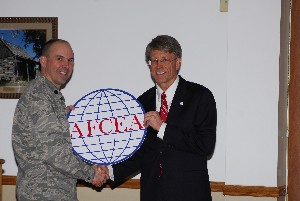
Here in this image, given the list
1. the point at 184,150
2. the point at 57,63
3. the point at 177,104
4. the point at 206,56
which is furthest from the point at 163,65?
the point at 206,56

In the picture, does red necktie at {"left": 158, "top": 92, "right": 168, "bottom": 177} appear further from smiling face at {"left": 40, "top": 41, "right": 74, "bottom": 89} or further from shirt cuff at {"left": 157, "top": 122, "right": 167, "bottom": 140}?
smiling face at {"left": 40, "top": 41, "right": 74, "bottom": 89}

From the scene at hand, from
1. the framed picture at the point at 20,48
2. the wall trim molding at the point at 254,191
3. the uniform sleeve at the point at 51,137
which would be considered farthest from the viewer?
the framed picture at the point at 20,48

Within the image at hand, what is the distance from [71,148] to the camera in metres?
2.23

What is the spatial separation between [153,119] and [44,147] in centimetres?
62

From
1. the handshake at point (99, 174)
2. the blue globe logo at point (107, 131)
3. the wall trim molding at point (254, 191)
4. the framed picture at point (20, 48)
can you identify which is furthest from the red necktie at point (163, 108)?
the framed picture at point (20, 48)

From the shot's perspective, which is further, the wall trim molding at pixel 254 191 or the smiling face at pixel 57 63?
the wall trim molding at pixel 254 191

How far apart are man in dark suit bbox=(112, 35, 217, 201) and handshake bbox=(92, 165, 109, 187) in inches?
10.0

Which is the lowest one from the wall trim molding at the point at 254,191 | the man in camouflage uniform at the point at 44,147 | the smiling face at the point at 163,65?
the wall trim molding at the point at 254,191

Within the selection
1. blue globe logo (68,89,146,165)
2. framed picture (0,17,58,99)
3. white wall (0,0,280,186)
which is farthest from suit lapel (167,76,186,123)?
framed picture (0,17,58,99)

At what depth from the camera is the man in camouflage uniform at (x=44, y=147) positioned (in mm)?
2082

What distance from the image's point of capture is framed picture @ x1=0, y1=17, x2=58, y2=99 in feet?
10.1

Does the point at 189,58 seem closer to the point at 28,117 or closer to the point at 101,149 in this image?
the point at 101,149

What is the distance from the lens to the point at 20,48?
10.2 feet

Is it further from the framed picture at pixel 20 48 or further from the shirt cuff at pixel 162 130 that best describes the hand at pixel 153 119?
the framed picture at pixel 20 48
